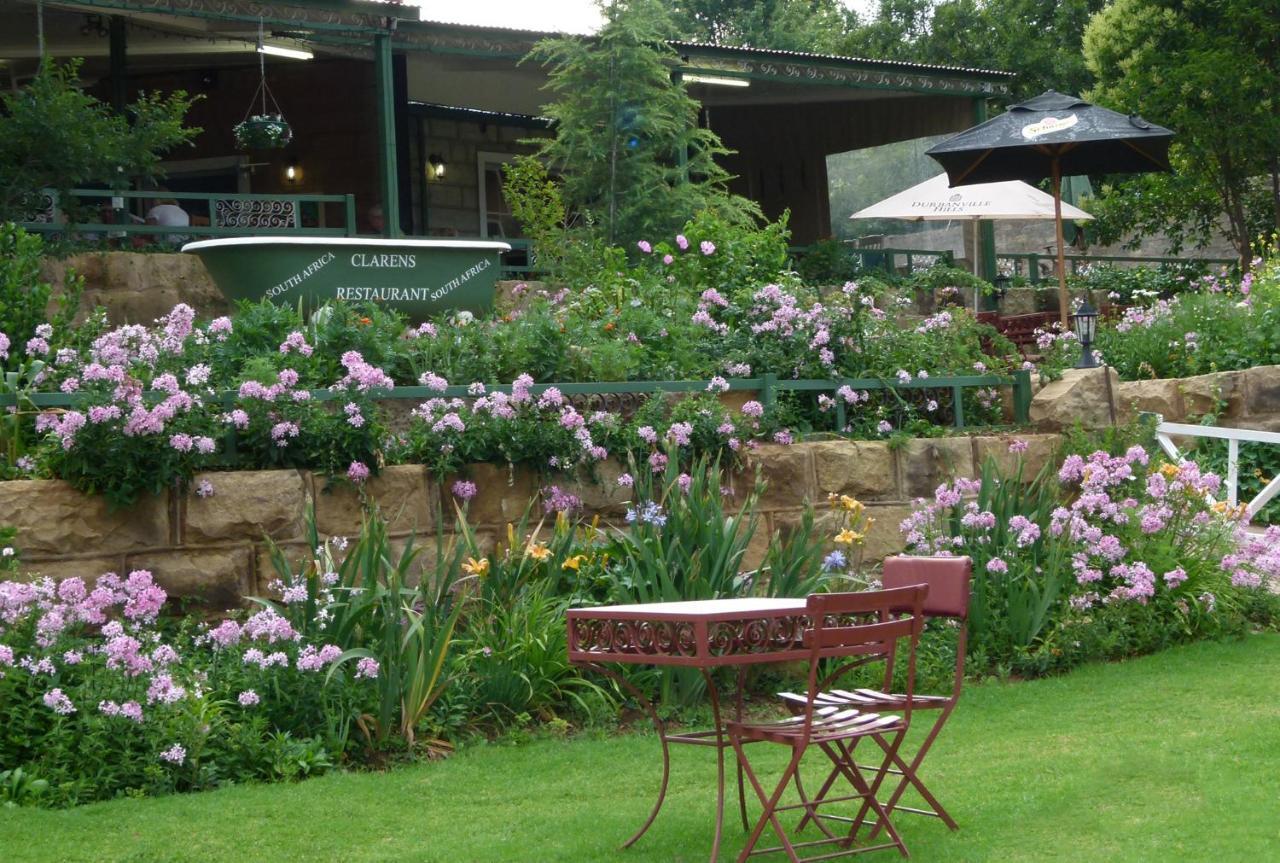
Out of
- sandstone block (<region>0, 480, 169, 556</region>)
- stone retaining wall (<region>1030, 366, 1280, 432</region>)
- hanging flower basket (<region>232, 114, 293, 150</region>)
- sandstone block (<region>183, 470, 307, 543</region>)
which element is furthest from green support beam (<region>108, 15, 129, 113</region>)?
stone retaining wall (<region>1030, 366, 1280, 432</region>)

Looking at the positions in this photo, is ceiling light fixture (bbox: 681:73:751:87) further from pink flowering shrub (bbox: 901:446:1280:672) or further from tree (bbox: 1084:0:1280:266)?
pink flowering shrub (bbox: 901:446:1280:672)

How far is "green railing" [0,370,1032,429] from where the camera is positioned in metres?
6.49

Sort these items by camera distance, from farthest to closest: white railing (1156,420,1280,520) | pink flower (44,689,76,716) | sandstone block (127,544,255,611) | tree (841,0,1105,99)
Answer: tree (841,0,1105,99), white railing (1156,420,1280,520), sandstone block (127,544,255,611), pink flower (44,689,76,716)

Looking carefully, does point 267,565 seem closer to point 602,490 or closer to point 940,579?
point 602,490

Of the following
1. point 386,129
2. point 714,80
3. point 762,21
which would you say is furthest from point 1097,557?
point 762,21

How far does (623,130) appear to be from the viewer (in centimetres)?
Answer: 1332

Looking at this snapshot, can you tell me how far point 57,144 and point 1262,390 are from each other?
315 inches

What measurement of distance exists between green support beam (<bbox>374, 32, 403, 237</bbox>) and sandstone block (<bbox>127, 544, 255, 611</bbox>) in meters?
6.82

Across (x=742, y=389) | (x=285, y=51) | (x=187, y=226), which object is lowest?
(x=742, y=389)

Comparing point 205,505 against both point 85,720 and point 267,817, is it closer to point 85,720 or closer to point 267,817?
point 85,720

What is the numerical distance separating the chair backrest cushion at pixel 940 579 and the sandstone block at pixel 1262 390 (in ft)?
18.1

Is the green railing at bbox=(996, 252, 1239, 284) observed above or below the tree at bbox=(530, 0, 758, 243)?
below

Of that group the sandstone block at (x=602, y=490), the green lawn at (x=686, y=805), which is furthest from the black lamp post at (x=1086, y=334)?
the green lawn at (x=686, y=805)

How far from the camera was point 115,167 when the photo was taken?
1109cm
